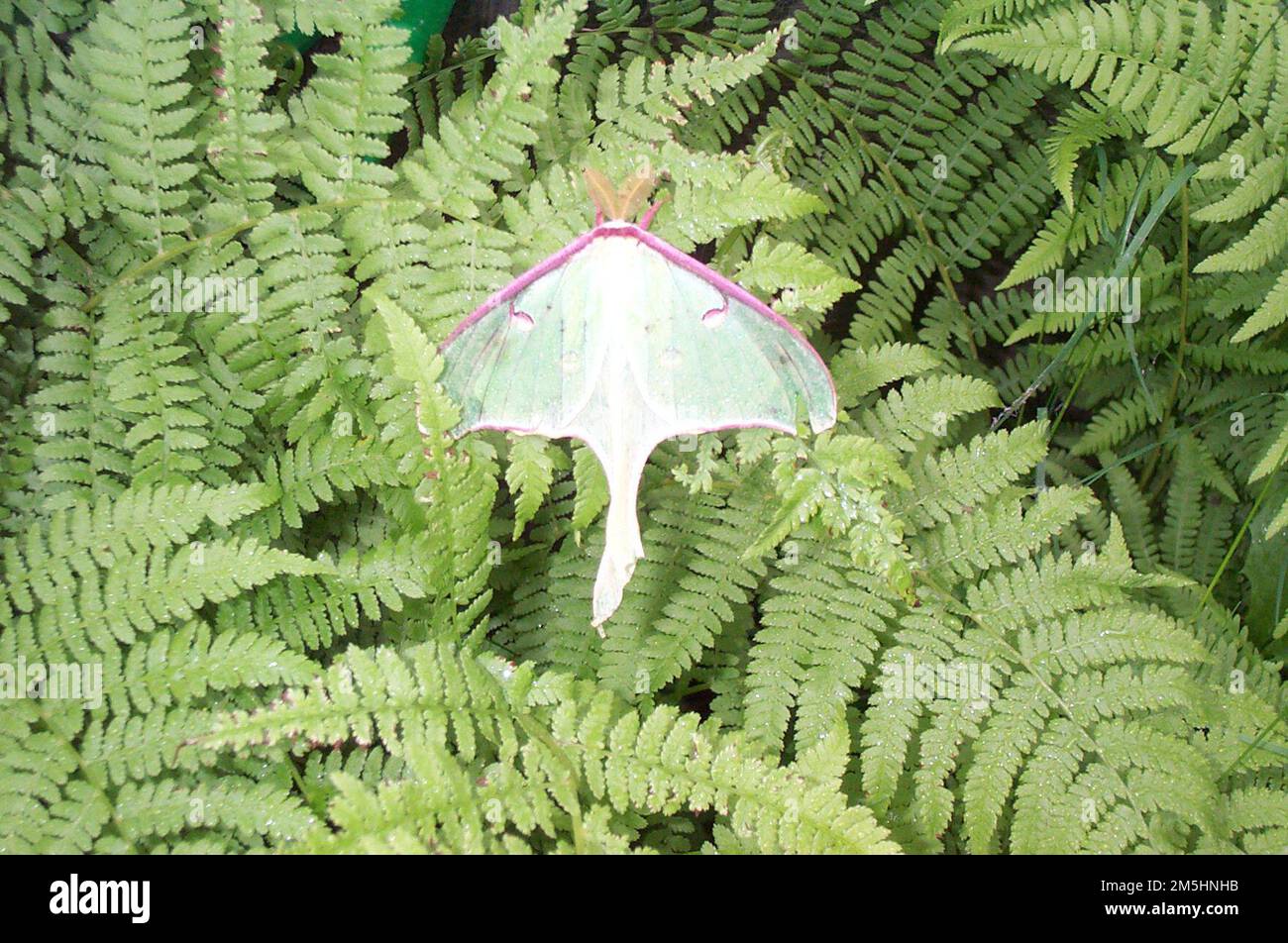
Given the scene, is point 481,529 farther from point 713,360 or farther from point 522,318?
point 713,360

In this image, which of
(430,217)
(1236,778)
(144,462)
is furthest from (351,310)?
(1236,778)

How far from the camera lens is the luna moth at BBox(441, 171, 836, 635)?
202 cm

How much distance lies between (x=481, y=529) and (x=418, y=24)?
5.72 ft

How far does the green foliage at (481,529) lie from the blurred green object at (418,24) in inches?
5.3

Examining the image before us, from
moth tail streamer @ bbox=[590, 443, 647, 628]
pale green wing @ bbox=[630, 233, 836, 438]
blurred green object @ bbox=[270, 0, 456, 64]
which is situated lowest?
moth tail streamer @ bbox=[590, 443, 647, 628]

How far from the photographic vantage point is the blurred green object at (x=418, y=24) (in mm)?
2947

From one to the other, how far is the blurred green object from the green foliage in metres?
0.13

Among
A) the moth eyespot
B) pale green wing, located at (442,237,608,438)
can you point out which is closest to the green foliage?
pale green wing, located at (442,237,608,438)

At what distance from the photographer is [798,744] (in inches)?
95.0

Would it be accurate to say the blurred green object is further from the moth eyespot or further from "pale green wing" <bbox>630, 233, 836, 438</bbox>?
"pale green wing" <bbox>630, 233, 836, 438</bbox>

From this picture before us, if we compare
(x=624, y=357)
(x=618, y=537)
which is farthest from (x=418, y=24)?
(x=618, y=537)

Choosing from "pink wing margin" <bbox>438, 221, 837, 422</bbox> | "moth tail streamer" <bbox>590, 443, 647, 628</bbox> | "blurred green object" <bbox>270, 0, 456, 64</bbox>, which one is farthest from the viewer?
"blurred green object" <bbox>270, 0, 456, 64</bbox>
